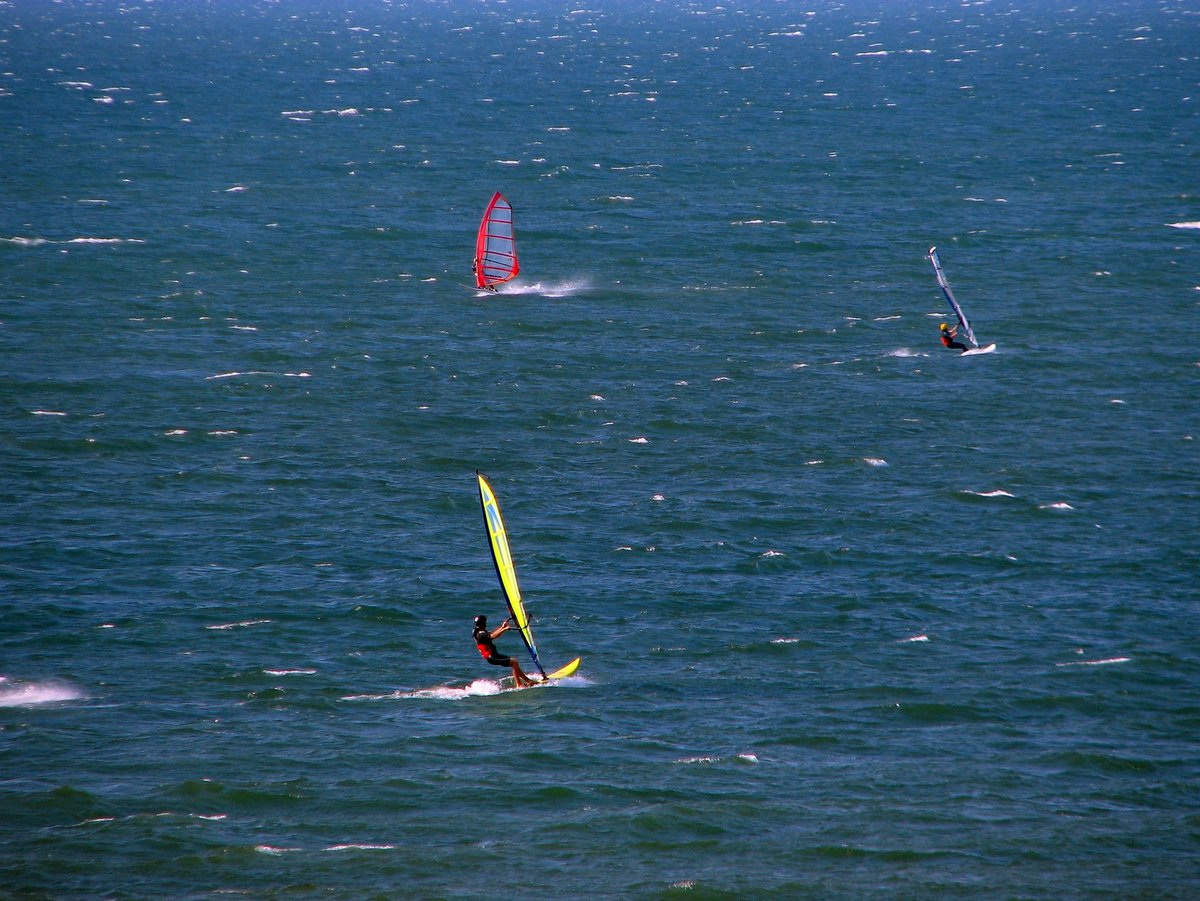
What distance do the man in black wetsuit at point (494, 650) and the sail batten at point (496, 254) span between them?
1497 inches

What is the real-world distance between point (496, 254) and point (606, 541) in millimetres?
32654

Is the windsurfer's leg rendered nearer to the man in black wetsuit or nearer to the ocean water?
the man in black wetsuit

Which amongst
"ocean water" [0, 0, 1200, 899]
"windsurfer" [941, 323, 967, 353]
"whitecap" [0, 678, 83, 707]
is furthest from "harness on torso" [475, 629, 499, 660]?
"windsurfer" [941, 323, 967, 353]

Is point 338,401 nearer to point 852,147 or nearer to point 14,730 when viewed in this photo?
point 14,730

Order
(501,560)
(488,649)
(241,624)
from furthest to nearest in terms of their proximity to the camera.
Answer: (241,624), (488,649), (501,560)

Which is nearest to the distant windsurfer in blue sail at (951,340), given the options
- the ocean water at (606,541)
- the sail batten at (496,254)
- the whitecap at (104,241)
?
the ocean water at (606,541)

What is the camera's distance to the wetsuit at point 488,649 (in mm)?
30875

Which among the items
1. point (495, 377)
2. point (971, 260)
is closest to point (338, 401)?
point (495, 377)

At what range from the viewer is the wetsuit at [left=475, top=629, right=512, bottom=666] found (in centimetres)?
3088

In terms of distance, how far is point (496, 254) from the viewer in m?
71.9

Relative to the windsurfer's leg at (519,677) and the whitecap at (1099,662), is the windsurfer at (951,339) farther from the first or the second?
the windsurfer's leg at (519,677)

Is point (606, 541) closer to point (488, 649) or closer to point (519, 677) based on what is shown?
point (519, 677)

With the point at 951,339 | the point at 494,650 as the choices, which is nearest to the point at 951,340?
the point at 951,339

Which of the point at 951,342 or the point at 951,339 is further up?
the point at 951,339
